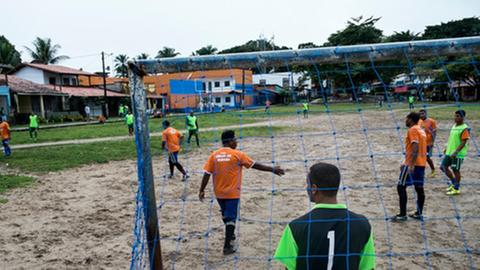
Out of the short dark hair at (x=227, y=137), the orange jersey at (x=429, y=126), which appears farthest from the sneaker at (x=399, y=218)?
the orange jersey at (x=429, y=126)

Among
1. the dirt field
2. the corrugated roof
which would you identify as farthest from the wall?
the dirt field

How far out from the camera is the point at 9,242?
5.54 meters

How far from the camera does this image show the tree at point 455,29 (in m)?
56.2

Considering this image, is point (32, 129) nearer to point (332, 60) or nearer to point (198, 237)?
point (198, 237)

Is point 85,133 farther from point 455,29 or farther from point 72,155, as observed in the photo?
point 455,29

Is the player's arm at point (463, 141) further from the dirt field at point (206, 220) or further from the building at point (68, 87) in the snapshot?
the building at point (68, 87)

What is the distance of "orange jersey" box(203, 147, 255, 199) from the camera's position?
15.6 ft

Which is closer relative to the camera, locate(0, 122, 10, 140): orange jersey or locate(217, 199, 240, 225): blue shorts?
locate(217, 199, 240, 225): blue shorts

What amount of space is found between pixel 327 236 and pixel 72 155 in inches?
547

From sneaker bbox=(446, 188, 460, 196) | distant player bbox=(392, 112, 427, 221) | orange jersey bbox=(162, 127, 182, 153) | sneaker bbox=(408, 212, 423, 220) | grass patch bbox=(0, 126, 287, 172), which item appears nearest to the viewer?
distant player bbox=(392, 112, 427, 221)

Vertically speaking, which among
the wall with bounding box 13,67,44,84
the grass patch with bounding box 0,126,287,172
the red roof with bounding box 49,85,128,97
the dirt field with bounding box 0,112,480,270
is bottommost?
the dirt field with bounding box 0,112,480,270

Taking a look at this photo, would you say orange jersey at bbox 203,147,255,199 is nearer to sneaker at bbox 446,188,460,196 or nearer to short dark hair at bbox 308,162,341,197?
short dark hair at bbox 308,162,341,197

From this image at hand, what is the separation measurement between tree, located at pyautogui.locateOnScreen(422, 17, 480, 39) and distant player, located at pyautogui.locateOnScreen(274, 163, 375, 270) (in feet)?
207

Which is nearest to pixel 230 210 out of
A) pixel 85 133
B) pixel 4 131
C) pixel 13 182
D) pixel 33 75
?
pixel 13 182
